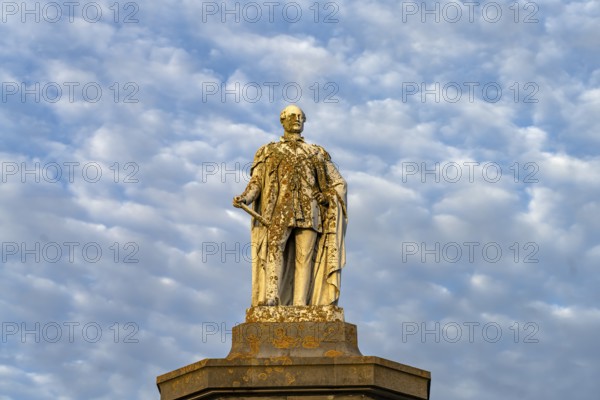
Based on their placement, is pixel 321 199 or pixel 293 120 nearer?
pixel 321 199

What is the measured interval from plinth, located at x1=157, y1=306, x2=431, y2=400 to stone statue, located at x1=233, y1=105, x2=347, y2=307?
1.02 metres

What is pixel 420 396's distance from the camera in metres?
22.2

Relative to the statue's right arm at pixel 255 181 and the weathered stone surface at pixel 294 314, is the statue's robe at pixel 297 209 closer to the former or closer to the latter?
the statue's right arm at pixel 255 181

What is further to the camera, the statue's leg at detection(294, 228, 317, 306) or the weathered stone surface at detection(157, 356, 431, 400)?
the statue's leg at detection(294, 228, 317, 306)

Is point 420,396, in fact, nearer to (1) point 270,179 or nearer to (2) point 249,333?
(2) point 249,333

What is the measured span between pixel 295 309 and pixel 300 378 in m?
1.67

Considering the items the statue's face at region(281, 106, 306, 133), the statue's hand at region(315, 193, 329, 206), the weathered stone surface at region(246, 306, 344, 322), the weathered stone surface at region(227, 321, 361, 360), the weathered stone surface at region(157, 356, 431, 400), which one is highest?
the statue's face at region(281, 106, 306, 133)

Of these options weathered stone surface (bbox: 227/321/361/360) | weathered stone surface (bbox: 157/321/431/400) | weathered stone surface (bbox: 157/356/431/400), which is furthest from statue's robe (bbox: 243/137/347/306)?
weathered stone surface (bbox: 157/356/431/400)

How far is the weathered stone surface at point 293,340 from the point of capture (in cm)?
2261

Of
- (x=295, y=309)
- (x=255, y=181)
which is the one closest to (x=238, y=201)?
(x=255, y=181)

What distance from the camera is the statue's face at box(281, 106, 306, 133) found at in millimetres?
24891

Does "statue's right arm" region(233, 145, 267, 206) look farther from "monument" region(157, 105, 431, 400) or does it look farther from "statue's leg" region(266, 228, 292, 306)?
"statue's leg" region(266, 228, 292, 306)

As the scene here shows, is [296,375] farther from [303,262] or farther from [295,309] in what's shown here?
[303,262]

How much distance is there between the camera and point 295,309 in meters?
23.2
